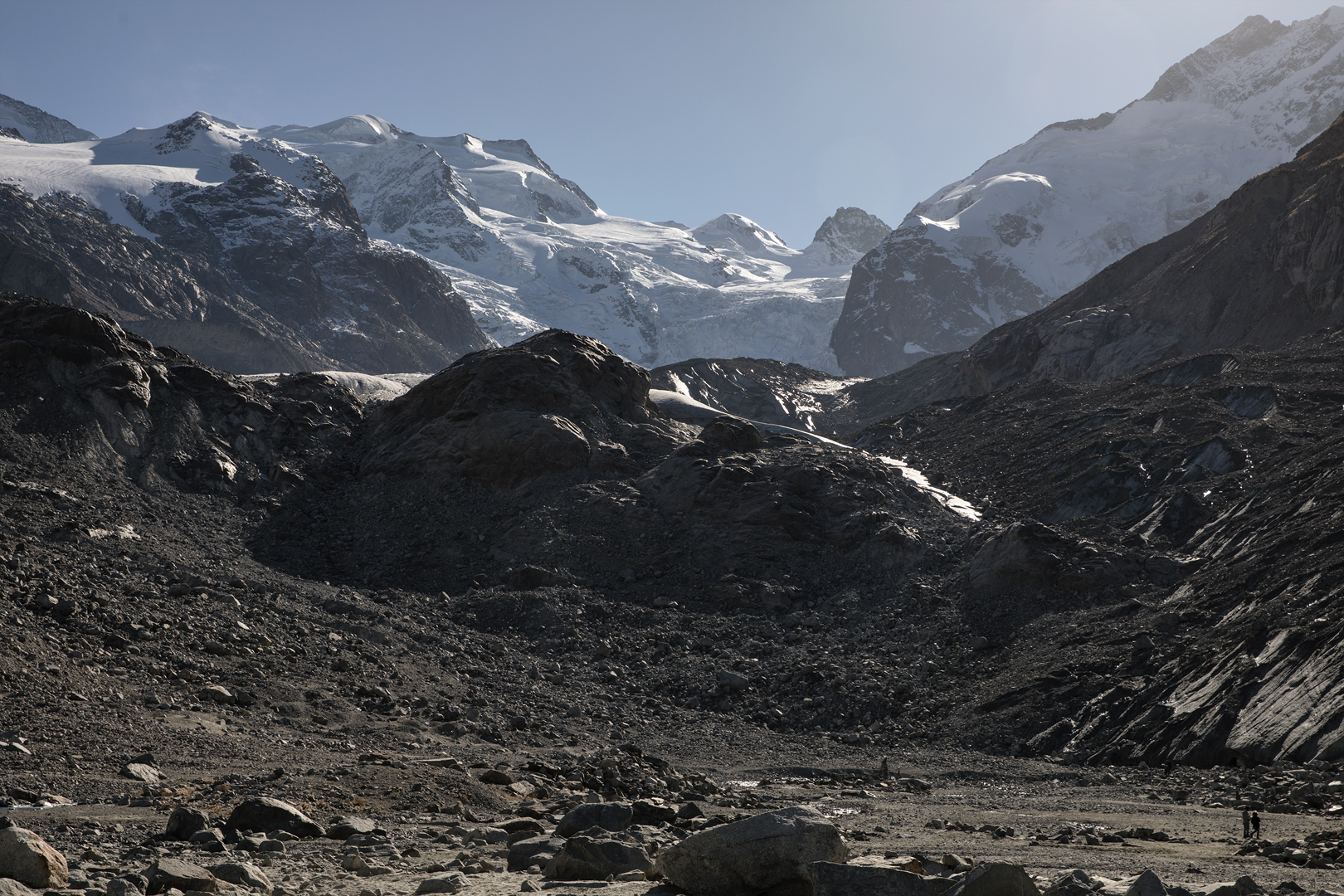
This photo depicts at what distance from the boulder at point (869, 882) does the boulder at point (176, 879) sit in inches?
204

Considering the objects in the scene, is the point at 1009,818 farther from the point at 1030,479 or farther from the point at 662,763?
the point at 1030,479

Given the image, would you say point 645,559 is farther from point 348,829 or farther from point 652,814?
point 348,829

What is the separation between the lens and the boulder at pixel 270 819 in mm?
11352

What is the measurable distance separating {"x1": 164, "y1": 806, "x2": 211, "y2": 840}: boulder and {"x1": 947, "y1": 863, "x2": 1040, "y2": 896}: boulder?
811 centimetres

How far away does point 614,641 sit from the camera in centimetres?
3089

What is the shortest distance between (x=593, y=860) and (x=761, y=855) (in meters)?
2.20

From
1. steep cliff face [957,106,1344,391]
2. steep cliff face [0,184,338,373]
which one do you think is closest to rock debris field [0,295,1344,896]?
steep cliff face [957,106,1344,391]

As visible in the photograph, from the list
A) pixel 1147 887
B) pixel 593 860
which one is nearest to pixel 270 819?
pixel 593 860

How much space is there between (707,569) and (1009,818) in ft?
67.7

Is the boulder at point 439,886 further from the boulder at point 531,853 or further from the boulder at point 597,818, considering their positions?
the boulder at point 597,818

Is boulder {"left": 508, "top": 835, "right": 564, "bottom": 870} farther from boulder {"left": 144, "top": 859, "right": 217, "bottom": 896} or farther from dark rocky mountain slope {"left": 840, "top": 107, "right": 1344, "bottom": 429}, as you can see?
dark rocky mountain slope {"left": 840, "top": 107, "right": 1344, "bottom": 429}

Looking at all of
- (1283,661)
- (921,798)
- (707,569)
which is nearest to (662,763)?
(921,798)

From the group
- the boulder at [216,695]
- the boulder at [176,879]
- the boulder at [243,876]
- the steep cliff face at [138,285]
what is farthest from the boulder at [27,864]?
the steep cliff face at [138,285]

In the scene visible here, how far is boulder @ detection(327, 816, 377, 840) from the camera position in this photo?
11633 mm
